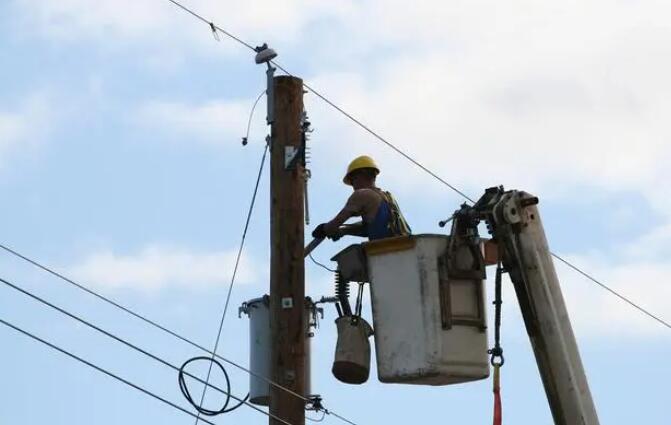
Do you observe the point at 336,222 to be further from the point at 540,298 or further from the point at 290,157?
the point at 540,298

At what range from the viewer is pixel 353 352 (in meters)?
15.8

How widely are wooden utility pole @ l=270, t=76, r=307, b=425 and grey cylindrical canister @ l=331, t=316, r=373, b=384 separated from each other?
28 cm

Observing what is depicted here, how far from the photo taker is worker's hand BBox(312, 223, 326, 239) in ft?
53.3

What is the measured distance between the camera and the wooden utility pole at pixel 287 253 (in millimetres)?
15859

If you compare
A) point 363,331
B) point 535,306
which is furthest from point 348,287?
point 535,306

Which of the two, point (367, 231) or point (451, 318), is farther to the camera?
point (367, 231)

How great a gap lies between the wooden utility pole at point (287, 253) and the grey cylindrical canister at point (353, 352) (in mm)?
283

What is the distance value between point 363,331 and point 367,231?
A: 841 mm

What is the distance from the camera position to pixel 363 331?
15.8m

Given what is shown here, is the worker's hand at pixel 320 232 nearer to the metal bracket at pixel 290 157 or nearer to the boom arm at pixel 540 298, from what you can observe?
the metal bracket at pixel 290 157

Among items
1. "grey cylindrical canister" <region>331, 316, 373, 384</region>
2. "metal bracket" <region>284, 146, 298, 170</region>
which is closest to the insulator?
"grey cylindrical canister" <region>331, 316, 373, 384</region>

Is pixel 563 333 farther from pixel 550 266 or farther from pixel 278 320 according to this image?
pixel 278 320

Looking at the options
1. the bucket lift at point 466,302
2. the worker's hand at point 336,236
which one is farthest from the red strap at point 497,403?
the worker's hand at point 336,236

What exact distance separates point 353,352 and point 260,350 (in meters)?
0.77
